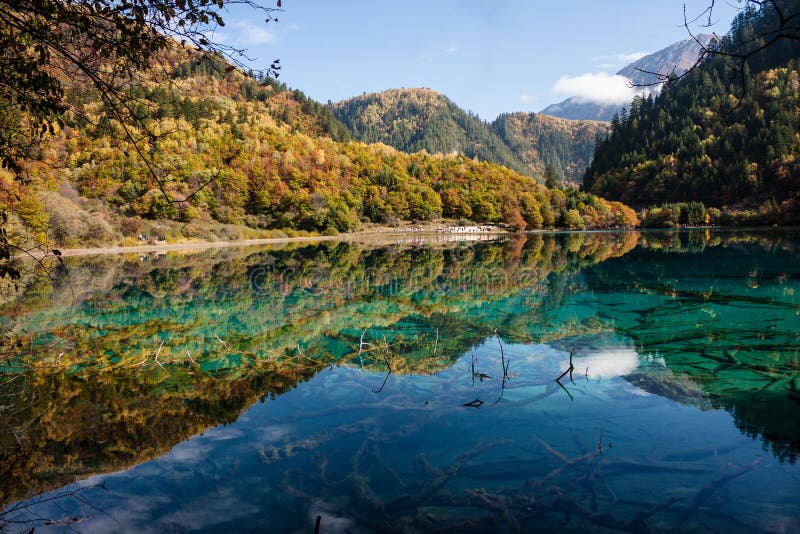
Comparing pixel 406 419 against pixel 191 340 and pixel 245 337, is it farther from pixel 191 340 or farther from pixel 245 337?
pixel 191 340

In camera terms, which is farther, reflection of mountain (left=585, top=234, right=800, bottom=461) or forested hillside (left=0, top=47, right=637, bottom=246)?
forested hillside (left=0, top=47, right=637, bottom=246)

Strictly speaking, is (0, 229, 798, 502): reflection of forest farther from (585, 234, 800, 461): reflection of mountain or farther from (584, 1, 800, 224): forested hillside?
(584, 1, 800, 224): forested hillside

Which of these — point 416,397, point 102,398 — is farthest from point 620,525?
point 102,398

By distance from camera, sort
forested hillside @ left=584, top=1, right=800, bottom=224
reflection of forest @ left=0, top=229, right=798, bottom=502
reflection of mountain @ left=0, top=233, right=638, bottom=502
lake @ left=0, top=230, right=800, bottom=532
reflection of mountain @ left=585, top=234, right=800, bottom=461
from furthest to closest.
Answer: forested hillside @ left=584, top=1, right=800, bottom=224 < reflection of mountain @ left=585, top=234, right=800, bottom=461 < reflection of forest @ left=0, top=229, right=798, bottom=502 < reflection of mountain @ left=0, top=233, right=638, bottom=502 < lake @ left=0, top=230, right=800, bottom=532

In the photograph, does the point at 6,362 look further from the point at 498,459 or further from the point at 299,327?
the point at 498,459

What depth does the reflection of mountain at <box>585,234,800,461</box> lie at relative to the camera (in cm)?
681

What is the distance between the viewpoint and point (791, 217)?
67.4 metres

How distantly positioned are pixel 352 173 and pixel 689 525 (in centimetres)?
9605

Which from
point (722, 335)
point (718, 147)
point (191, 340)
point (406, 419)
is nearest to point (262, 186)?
point (191, 340)

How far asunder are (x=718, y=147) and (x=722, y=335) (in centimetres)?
11375

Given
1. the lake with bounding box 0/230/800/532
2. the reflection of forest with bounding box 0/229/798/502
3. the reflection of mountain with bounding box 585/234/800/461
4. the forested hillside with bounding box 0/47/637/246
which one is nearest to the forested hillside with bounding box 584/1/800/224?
the forested hillside with bounding box 0/47/637/246

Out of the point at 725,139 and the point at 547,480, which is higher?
the point at 725,139

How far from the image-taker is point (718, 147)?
341 feet

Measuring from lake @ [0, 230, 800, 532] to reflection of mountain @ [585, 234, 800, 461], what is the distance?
6 centimetres
